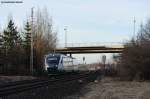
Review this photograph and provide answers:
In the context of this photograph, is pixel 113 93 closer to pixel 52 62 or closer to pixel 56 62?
pixel 56 62

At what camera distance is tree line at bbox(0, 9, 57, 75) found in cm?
8238

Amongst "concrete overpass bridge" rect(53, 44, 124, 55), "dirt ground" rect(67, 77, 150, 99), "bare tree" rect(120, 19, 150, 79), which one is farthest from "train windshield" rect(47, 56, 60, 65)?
"concrete overpass bridge" rect(53, 44, 124, 55)

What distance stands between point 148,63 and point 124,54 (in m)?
4.92

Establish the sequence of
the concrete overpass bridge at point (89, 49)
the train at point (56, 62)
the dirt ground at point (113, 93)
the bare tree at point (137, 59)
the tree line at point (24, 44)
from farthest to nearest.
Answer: the concrete overpass bridge at point (89, 49) → the tree line at point (24, 44) → the train at point (56, 62) → the bare tree at point (137, 59) → the dirt ground at point (113, 93)

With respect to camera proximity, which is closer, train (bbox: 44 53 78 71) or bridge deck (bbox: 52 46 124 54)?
train (bbox: 44 53 78 71)

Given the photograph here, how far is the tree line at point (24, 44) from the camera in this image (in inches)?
3243

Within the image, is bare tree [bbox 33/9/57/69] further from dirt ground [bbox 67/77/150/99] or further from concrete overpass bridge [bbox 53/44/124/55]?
dirt ground [bbox 67/77/150/99]

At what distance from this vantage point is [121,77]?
5731 cm

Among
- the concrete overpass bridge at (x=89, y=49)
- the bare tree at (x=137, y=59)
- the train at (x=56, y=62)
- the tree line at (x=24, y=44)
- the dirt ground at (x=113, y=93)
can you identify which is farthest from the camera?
the concrete overpass bridge at (x=89, y=49)

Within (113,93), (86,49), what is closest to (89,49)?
(86,49)

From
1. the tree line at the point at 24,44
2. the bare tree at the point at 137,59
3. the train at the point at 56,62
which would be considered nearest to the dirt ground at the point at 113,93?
the bare tree at the point at 137,59

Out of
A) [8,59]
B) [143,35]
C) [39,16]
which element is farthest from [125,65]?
[39,16]

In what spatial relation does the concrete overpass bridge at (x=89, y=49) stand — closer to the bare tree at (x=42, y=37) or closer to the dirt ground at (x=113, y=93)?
the bare tree at (x=42, y=37)

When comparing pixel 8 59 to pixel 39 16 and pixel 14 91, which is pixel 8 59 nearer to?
pixel 39 16
